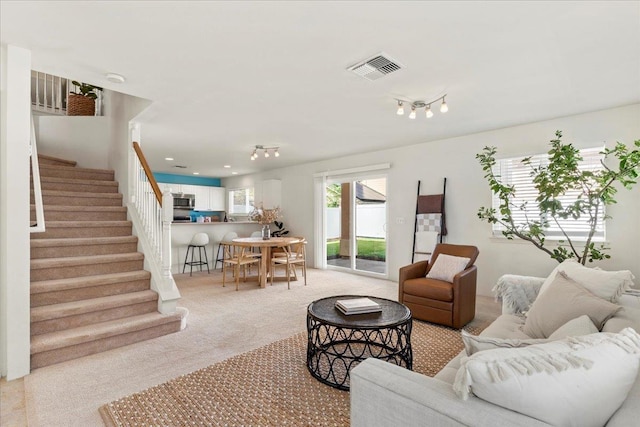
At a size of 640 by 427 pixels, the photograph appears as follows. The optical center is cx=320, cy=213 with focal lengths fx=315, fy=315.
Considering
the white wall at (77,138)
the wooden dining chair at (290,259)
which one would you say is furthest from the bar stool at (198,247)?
the white wall at (77,138)

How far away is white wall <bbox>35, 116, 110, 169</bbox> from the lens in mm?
4811

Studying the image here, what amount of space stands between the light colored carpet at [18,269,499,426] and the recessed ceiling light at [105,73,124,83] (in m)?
2.42

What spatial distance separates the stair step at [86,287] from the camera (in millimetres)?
2865

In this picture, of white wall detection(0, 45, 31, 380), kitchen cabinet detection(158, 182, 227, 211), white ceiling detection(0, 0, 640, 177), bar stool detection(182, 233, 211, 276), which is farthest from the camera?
kitchen cabinet detection(158, 182, 227, 211)

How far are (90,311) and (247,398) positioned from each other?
1.90 meters

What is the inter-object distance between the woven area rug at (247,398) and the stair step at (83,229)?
7.94ft

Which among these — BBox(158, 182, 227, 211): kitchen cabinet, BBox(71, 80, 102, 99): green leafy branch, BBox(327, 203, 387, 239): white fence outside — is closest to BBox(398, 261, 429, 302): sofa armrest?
BBox(327, 203, 387, 239): white fence outside

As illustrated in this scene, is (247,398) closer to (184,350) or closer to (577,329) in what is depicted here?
(184,350)

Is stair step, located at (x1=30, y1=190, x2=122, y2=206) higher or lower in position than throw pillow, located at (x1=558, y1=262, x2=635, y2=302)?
higher

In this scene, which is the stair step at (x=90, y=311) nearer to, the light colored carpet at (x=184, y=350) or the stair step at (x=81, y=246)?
the light colored carpet at (x=184, y=350)

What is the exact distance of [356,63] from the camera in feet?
8.27

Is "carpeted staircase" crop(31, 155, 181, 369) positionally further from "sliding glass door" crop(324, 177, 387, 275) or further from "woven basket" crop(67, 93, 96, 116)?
"sliding glass door" crop(324, 177, 387, 275)

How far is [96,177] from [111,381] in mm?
3540

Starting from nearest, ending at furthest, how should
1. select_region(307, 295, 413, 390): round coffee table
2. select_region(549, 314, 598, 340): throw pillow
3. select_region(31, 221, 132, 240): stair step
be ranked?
1. select_region(549, 314, 598, 340): throw pillow
2. select_region(307, 295, 413, 390): round coffee table
3. select_region(31, 221, 132, 240): stair step
